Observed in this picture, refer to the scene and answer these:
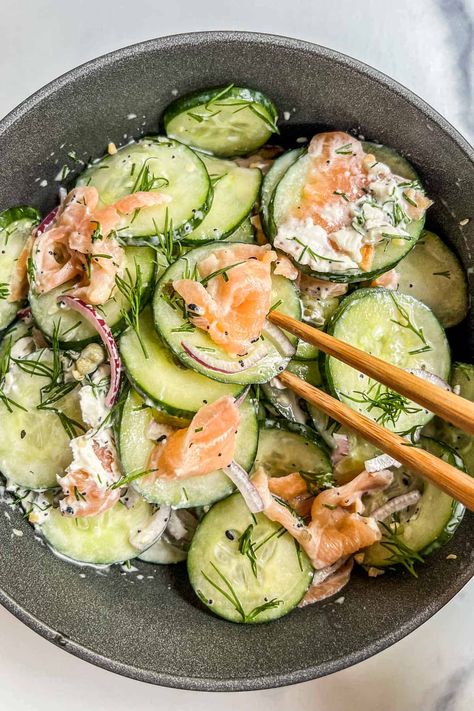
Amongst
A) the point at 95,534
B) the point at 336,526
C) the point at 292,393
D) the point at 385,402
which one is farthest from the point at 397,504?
the point at 95,534

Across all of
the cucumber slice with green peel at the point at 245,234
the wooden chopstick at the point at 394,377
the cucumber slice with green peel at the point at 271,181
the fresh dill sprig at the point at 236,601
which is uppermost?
the cucumber slice with green peel at the point at 271,181

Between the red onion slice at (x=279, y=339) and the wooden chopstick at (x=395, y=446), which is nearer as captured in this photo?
the wooden chopstick at (x=395, y=446)

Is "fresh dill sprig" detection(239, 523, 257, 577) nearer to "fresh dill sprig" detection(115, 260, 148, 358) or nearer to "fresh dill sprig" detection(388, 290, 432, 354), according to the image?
"fresh dill sprig" detection(115, 260, 148, 358)

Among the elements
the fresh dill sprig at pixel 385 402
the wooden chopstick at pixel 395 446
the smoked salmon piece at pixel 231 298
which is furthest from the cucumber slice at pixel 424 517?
the smoked salmon piece at pixel 231 298

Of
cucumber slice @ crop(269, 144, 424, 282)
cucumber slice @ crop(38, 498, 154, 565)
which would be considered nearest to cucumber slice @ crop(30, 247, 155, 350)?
cucumber slice @ crop(269, 144, 424, 282)

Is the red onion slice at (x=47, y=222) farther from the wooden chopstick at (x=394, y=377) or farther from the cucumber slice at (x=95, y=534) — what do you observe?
the cucumber slice at (x=95, y=534)

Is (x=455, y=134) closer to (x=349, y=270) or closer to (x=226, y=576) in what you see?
(x=349, y=270)

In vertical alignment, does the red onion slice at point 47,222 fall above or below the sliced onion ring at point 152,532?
above

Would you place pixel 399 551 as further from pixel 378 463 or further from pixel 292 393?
pixel 292 393
